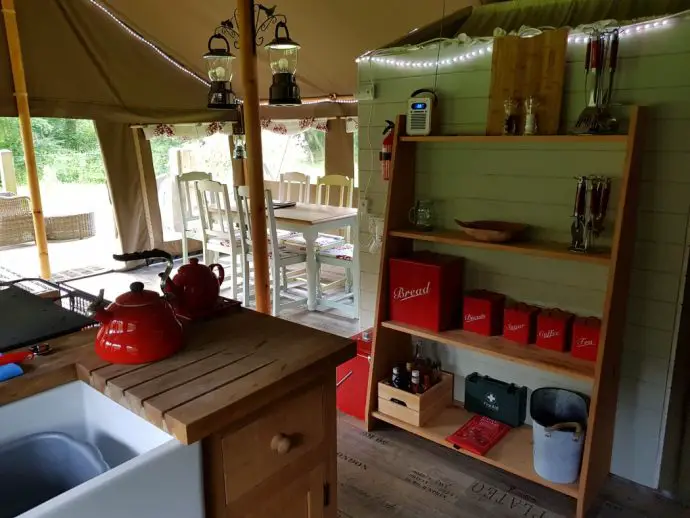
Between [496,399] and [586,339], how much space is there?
55cm

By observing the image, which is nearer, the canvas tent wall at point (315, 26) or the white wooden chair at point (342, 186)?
the canvas tent wall at point (315, 26)

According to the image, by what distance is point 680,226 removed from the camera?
1938 millimetres

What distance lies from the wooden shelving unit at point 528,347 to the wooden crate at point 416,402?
3 cm

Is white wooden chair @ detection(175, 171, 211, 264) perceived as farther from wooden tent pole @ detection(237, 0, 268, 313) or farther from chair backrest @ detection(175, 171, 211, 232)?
wooden tent pole @ detection(237, 0, 268, 313)

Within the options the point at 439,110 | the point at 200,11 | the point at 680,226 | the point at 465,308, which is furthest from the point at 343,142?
the point at 680,226

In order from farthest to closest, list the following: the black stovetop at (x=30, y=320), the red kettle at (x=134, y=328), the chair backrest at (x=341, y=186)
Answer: the chair backrest at (x=341, y=186)
the black stovetop at (x=30, y=320)
the red kettle at (x=134, y=328)

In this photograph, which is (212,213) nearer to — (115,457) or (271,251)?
(271,251)

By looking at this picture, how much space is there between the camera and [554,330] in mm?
2119

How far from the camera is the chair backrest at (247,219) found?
12.4 feet

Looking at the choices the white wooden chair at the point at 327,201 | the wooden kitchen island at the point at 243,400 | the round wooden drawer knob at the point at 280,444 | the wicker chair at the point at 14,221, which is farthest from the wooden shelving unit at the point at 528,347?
the wicker chair at the point at 14,221

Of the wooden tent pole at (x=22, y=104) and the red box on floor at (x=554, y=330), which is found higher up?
the wooden tent pole at (x=22, y=104)

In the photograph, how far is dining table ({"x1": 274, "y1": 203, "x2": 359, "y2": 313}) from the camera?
3889 mm

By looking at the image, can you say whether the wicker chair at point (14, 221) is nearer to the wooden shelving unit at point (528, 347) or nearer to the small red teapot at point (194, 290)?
the wooden shelving unit at point (528, 347)

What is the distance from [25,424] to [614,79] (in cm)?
209
